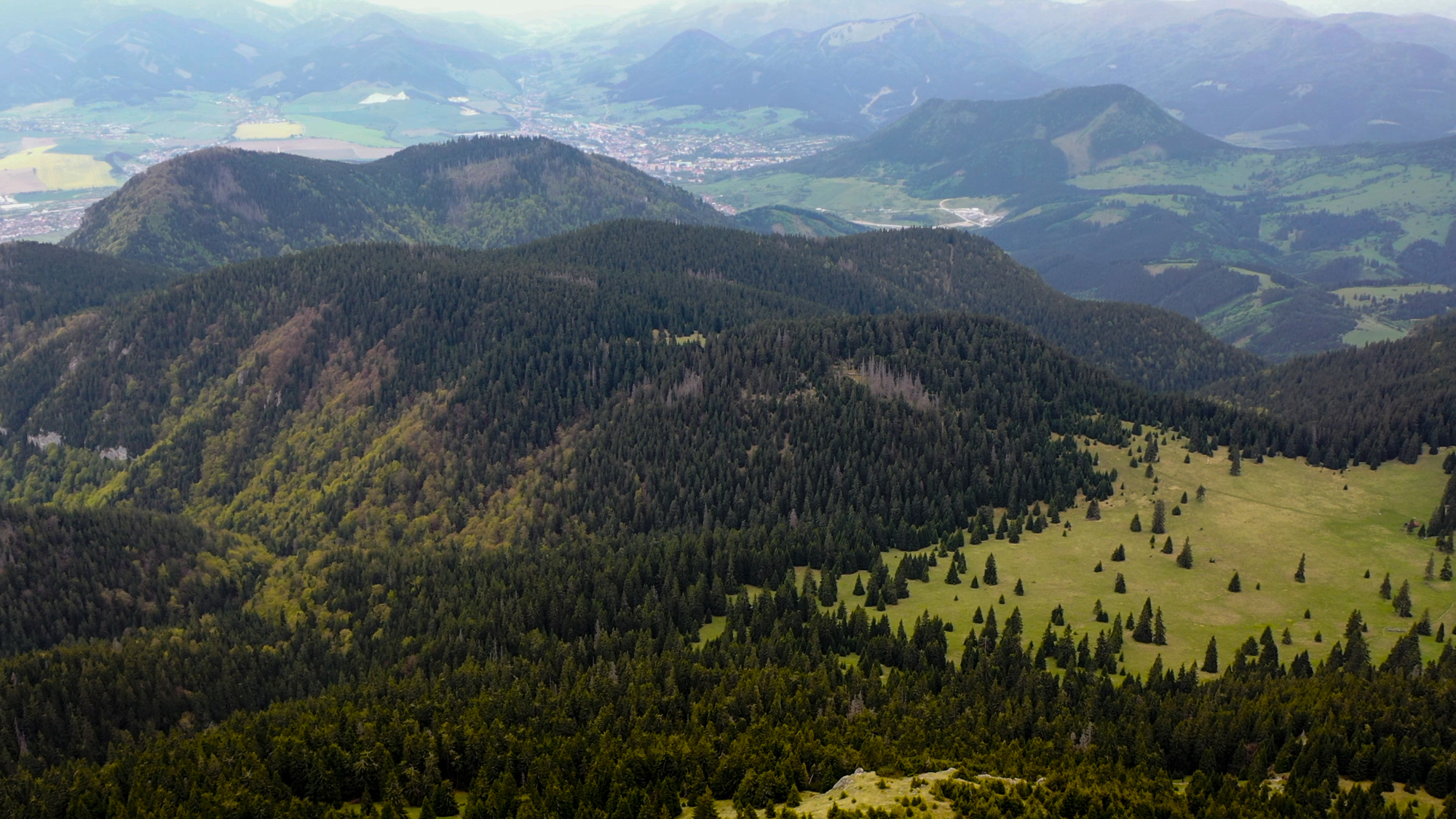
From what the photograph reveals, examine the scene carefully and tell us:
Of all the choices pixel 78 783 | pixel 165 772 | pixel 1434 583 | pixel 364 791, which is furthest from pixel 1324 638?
pixel 78 783

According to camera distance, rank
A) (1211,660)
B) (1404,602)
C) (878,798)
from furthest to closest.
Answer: (1404,602) < (1211,660) < (878,798)

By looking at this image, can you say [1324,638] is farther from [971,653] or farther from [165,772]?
[165,772]

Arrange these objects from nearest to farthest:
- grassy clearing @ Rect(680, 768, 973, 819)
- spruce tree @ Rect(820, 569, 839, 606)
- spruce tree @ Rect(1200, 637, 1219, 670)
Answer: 1. grassy clearing @ Rect(680, 768, 973, 819)
2. spruce tree @ Rect(1200, 637, 1219, 670)
3. spruce tree @ Rect(820, 569, 839, 606)

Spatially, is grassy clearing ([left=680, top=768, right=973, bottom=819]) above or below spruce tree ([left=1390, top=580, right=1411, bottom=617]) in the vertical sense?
above

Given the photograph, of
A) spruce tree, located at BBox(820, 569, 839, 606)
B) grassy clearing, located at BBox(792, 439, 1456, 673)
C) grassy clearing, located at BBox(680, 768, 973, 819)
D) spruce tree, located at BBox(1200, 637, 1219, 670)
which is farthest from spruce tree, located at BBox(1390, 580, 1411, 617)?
grassy clearing, located at BBox(680, 768, 973, 819)

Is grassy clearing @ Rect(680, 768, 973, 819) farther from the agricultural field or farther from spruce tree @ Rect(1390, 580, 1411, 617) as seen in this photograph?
spruce tree @ Rect(1390, 580, 1411, 617)

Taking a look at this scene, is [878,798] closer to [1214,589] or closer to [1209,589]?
[1209,589]

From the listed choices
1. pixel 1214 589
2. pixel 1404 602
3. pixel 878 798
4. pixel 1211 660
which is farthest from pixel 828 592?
pixel 1404 602

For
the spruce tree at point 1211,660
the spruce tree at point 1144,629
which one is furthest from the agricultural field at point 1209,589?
the spruce tree at point 1211,660
